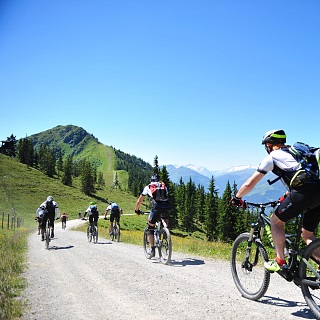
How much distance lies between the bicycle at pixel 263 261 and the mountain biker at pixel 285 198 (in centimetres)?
15

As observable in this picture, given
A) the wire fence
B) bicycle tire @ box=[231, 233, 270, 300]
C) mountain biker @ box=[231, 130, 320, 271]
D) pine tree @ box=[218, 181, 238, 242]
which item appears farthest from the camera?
pine tree @ box=[218, 181, 238, 242]

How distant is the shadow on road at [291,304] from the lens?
15.3ft

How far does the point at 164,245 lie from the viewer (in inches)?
400

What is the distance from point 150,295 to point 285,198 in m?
3.14

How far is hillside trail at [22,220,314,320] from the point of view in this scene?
493 cm

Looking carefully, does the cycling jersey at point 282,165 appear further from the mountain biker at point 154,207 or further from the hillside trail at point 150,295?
the mountain biker at point 154,207

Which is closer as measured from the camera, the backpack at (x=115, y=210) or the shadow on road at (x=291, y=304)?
the shadow on road at (x=291, y=304)

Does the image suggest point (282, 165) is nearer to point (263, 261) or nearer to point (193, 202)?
point (263, 261)

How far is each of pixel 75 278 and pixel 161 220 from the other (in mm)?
3509

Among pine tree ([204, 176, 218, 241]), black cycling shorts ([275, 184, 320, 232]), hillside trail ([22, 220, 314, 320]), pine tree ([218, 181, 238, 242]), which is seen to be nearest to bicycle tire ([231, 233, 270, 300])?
hillside trail ([22, 220, 314, 320])

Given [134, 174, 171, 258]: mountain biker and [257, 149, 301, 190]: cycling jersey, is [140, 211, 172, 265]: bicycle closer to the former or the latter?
[134, 174, 171, 258]: mountain biker

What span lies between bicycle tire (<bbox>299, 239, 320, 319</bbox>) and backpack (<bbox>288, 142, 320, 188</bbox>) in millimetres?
887

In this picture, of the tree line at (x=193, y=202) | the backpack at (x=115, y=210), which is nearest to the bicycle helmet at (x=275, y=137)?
the backpack at (x=115, y=210)

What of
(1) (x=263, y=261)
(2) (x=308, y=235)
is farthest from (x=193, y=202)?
(2) (x=308, y=235)
